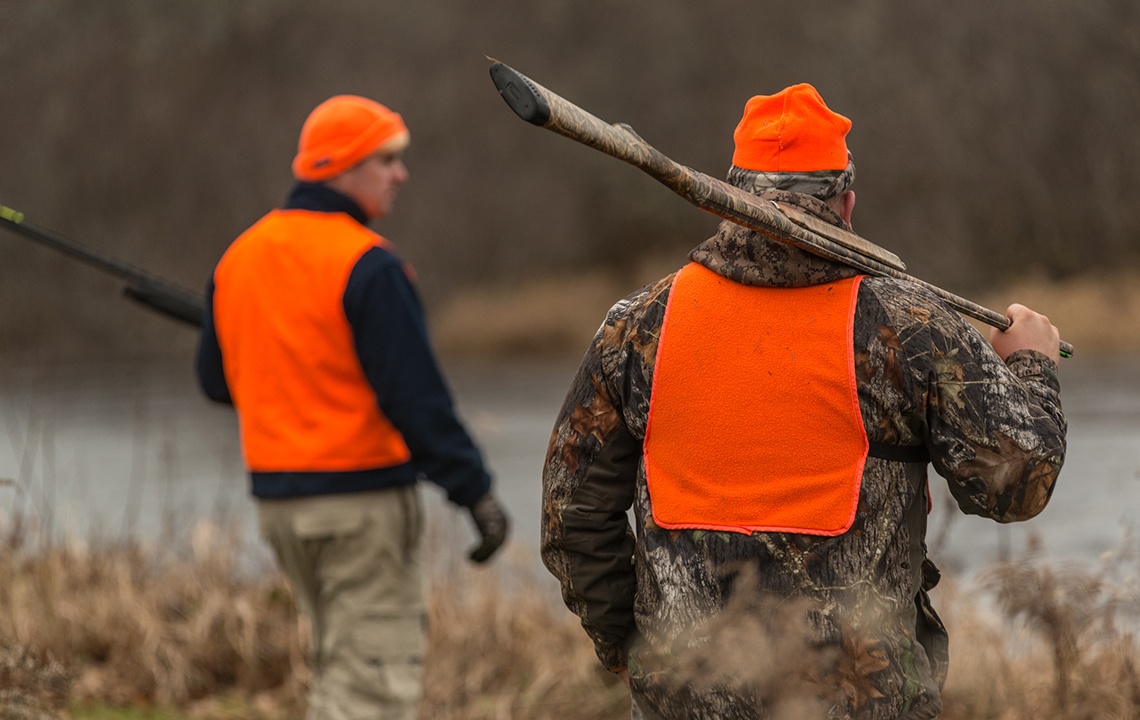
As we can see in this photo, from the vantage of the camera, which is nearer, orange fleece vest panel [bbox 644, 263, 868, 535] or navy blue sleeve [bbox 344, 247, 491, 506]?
orange fleece vest panel [bbox 644, 263, 868, 535]

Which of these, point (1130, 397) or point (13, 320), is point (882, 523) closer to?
point (1130, 397)

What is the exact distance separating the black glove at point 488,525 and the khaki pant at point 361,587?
20cm

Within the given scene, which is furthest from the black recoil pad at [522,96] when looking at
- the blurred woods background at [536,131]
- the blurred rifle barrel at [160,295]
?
the blurred woods background at [536,131]

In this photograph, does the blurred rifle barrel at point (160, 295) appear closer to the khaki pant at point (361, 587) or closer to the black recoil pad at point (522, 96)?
the khaki pant at point (361, 587)

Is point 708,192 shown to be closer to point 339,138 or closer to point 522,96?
point 522,96

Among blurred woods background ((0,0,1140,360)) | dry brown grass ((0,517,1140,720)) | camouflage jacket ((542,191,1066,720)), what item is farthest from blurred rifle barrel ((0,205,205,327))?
blurred woods background ((0,0,1140,360))

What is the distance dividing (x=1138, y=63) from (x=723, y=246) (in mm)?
26362

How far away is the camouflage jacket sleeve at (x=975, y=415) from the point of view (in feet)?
8.64

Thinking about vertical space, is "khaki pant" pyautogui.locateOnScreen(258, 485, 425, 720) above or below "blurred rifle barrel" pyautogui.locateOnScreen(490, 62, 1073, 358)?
below

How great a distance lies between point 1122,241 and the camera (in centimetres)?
2556

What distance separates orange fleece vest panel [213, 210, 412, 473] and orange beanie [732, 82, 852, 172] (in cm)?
220

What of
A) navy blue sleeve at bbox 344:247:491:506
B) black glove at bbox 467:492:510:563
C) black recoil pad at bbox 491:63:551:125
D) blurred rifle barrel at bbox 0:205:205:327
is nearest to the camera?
Result: black recoil pad at bbox 491:63:551:125

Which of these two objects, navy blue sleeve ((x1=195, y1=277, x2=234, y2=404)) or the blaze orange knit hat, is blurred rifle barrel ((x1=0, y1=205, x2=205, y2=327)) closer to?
navy blue sleeve ((x1=195, y1=277, x2=234, y2=404))

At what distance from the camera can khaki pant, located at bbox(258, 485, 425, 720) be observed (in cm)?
479
